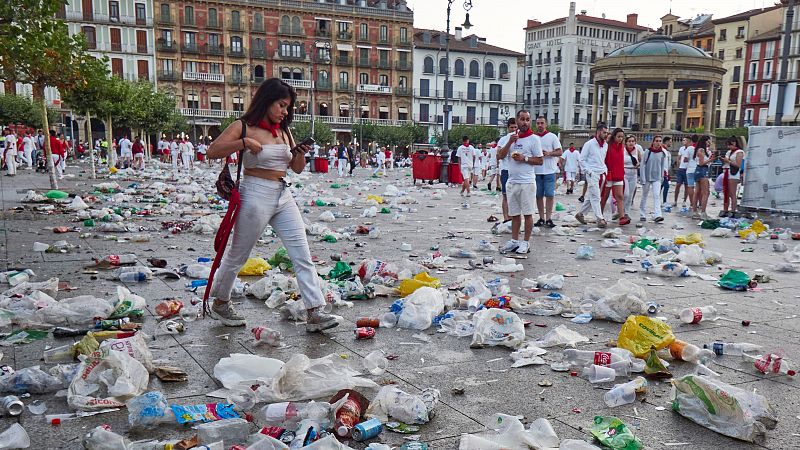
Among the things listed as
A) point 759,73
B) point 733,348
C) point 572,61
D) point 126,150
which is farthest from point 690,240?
point 572,61

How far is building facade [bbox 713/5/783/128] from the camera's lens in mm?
72062

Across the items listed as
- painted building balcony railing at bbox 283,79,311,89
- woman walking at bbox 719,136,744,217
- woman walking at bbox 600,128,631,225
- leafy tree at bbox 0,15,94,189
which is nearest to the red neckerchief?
leafy tree at bbox 0,15,94,189

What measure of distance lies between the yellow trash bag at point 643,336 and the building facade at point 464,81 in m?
73.2

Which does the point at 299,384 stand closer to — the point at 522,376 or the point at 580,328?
the point at 522,376

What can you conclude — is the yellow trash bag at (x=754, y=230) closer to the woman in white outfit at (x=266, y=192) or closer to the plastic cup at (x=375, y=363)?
the woman in white outfit at (x=266, y=192)

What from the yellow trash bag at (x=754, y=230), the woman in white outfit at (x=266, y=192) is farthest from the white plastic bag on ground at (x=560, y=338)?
the yellow trash bag at (x=754, y=230)

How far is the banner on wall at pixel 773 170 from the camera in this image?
579 inches

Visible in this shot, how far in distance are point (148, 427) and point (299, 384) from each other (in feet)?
2.67

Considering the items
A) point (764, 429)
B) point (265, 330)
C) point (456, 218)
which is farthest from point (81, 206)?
point (764, 429)

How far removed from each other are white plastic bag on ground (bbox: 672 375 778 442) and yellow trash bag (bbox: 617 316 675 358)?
86cm

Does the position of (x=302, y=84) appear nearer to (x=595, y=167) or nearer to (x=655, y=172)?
(x=655, y=172)

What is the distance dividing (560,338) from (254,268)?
363 cm

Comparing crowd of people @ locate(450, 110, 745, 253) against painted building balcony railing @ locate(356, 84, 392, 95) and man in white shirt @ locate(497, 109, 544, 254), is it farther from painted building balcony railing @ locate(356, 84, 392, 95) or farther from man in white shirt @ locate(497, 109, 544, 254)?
painted building balcony railing @ locate(356, 84, 392, 95)

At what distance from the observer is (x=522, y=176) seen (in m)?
8.86
